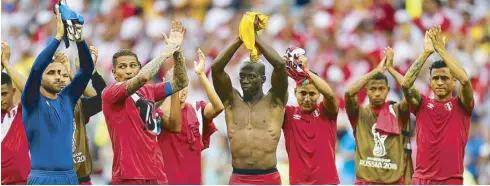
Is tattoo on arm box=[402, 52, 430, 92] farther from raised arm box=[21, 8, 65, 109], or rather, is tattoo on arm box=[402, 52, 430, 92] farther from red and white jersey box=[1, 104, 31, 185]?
red and white jersey box=[1, 104, 31, 185]

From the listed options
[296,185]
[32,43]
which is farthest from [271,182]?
[32,43]

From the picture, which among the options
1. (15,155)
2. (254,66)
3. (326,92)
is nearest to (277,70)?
(254,66)

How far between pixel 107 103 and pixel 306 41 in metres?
6.22

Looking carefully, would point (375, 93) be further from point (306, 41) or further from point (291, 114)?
point (306, 41)

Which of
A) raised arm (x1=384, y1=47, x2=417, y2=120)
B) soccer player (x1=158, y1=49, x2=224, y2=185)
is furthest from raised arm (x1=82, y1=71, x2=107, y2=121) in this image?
raised arm (x1=384, y1=47, x2=417, y2=120)

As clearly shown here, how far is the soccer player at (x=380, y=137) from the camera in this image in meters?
12.3

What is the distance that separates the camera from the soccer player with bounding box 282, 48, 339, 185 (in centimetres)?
1169

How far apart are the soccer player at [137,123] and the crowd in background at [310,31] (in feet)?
13.4

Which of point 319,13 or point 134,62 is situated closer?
point 134,62

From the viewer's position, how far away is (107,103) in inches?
419

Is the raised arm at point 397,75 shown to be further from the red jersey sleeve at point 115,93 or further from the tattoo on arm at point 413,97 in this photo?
the red jersey sleeve at point 115,93

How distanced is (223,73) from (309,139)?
1.30 meters

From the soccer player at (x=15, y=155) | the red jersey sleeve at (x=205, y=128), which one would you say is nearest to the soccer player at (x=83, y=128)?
the soccer player at (x=15, y=155)

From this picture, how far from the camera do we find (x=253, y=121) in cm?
1107
